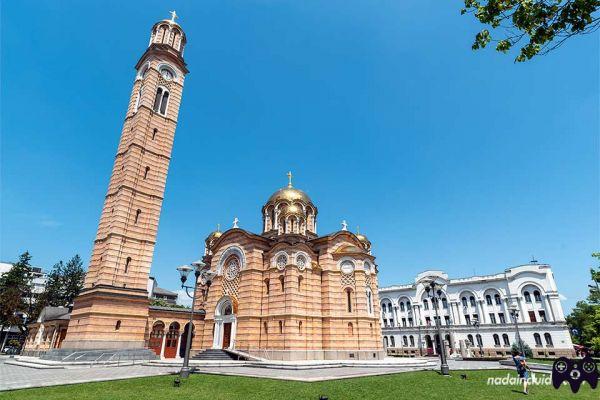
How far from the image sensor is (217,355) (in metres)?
23.0

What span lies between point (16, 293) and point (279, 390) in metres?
41.6

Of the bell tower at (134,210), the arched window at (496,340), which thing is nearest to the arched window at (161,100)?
the bell tower at (134,210)

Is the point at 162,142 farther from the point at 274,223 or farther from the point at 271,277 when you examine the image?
the point at 271,277

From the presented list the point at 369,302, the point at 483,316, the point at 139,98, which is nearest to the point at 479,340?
the point at 483,316

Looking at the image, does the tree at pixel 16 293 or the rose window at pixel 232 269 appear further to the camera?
the tree at pixel 16 293

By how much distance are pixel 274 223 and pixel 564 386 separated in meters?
22.7

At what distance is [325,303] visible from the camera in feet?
79.4

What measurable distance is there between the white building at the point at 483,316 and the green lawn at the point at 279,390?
23.3 m

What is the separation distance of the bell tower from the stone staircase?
429 cm

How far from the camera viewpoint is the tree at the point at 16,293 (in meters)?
35.6

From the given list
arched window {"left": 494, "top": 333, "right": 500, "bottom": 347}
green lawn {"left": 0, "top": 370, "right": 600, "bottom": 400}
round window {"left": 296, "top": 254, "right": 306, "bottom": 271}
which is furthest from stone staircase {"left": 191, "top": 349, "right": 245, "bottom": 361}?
arched window {"left": 494, "top": 333, "right": 500, "bottom": 347}

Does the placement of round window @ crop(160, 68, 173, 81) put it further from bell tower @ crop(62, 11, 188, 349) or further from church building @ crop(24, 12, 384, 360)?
church building @ crop(24, 12, 384, 360)

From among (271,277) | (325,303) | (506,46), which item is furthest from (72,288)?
(506,46)

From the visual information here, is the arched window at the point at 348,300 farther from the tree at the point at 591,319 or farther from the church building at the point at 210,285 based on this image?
the tree at the point at 591,319
